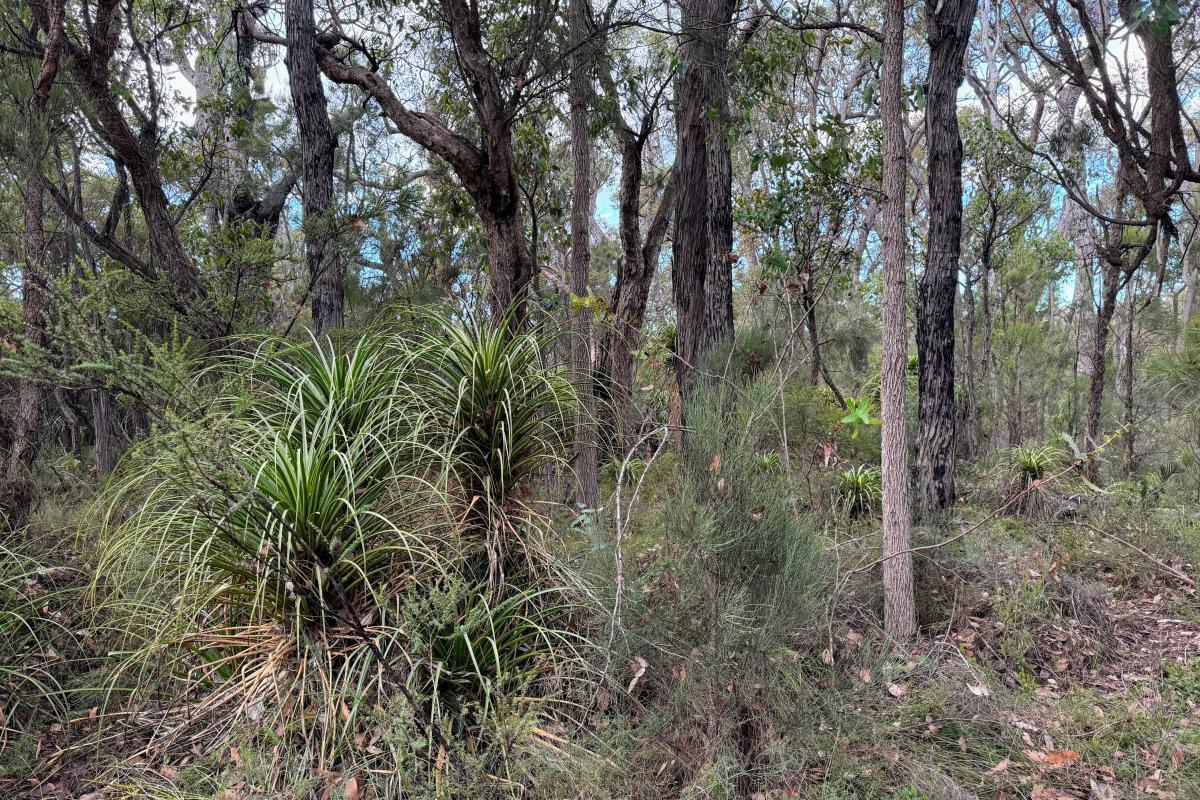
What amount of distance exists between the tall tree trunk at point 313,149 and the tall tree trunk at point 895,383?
14.3 feet

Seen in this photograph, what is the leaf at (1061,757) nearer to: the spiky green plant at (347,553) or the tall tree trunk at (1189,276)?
the spiky green plant at (347,553)

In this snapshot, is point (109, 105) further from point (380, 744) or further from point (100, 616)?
point (380, 744)

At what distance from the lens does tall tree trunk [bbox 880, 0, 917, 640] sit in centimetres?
410

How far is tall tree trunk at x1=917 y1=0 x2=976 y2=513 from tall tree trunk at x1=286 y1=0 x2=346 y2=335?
4983 millimetres

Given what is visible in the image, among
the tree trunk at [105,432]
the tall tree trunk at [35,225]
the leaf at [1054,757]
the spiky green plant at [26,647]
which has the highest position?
the tall tree trunk at [35,225]

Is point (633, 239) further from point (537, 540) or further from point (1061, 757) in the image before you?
point (1061, 757)

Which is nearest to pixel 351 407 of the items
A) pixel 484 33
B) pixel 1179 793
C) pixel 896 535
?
pixel 896 535

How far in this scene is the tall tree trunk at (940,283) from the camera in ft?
19.2

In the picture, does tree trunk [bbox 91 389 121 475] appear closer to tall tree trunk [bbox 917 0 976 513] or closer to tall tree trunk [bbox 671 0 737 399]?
tall tree trunk [bbox 671 0 737 399]

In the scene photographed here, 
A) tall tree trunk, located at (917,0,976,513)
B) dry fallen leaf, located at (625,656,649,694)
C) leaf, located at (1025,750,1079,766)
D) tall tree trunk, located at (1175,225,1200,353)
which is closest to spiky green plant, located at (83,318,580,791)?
dry fallen leaf, located at (625,656,649,694)

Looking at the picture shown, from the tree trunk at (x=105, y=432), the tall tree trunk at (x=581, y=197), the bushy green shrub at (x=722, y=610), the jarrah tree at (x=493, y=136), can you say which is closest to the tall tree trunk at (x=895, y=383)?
the bushy green shrub at (x=722, y=610)

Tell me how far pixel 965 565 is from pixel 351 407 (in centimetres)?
412

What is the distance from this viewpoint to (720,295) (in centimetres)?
652

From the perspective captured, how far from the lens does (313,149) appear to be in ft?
21.1
